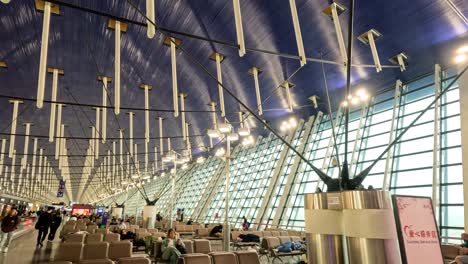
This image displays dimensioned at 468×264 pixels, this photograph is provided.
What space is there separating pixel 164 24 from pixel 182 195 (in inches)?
1130

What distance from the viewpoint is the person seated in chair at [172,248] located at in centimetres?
737

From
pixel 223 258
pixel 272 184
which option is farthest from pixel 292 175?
pixel 223 258

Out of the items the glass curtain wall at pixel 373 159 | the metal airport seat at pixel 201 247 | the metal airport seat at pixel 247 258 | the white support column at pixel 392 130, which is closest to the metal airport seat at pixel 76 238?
the metal airport seat at pixel 201 247

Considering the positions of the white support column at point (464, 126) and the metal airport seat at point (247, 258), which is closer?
the metal airport seat at point (247, 258)

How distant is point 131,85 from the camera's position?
51.4 ft

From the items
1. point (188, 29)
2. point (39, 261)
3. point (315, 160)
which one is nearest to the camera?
point (39, 261)

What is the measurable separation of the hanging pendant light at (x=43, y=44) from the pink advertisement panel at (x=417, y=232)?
9967 mm

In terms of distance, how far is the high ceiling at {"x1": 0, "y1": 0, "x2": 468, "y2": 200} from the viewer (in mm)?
10391

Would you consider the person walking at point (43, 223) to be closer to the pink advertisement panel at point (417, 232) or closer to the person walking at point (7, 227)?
the person walking at point (7, 227)

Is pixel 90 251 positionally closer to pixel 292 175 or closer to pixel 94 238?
pixel 94 238

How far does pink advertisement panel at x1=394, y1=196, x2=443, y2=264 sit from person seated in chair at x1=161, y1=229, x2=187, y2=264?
241 inches

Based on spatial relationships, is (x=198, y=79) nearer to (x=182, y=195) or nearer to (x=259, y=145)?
(x=259, y=145)

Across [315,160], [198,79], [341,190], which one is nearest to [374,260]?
[341,190]

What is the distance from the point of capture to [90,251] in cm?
602
